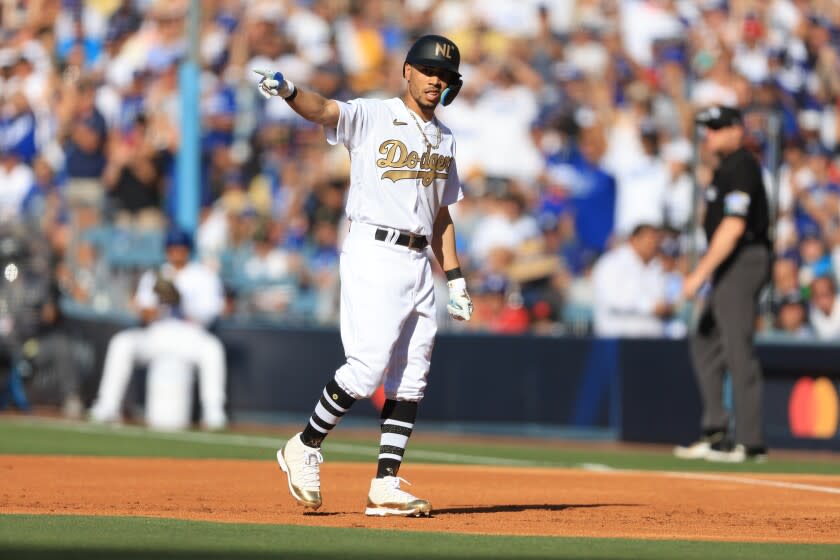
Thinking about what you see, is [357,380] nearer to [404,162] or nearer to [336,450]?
[404,162]

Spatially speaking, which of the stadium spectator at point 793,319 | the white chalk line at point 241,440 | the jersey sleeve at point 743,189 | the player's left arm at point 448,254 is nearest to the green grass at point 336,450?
the white chalk line at point 241,440

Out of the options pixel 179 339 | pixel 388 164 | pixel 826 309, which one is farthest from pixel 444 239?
pixel 179 339

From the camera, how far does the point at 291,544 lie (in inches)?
232

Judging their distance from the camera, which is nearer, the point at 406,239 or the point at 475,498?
the point at 406,239

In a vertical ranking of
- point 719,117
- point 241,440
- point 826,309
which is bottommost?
point 241,440

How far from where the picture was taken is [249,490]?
337 inches

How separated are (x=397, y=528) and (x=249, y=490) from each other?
2110 mm

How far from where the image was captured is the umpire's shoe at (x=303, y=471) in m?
7.13

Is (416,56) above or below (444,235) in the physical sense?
above

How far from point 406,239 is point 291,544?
1.79 metres

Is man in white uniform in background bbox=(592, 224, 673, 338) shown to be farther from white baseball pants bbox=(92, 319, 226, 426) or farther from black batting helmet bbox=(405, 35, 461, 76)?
black batting helmet bbox=(405, 35, 461, 76)

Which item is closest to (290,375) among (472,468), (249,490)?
(472,468)

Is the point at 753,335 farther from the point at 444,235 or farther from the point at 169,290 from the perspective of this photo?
the point at 169,290

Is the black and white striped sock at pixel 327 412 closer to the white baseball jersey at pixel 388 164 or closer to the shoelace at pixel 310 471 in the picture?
the shoelace at pixel 310 471
